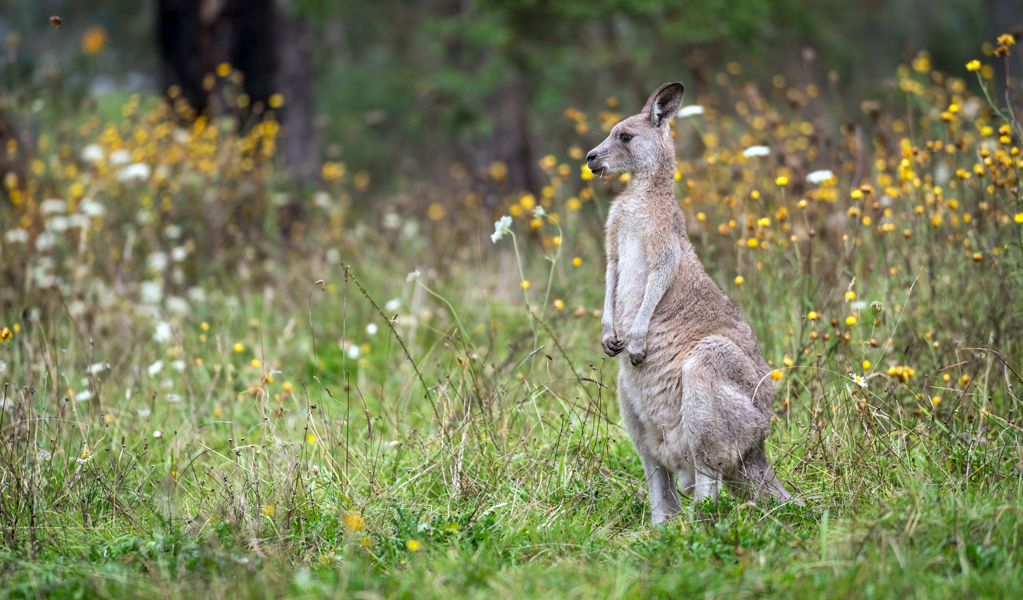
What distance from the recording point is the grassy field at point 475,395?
2.89 metres

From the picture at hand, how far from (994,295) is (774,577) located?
262 cm

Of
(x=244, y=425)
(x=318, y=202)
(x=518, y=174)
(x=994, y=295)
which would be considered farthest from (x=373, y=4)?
(x=994, y=295)

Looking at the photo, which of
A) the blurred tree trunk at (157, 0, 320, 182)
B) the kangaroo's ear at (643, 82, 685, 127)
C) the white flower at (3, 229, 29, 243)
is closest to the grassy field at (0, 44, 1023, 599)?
the white flower at (3, 229, 29, 243)

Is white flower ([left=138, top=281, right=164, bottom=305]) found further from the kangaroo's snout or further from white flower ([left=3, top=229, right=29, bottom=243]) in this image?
the kangaroo's snout

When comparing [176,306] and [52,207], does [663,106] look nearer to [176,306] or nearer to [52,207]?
[176,306]

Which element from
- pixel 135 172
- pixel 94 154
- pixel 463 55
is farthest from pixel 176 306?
pixel 463 55

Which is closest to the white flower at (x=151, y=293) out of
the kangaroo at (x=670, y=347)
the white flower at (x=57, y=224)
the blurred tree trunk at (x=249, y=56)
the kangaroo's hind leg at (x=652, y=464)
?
the white flower at (x=57, y=224)

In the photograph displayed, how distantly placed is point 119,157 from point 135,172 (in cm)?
55

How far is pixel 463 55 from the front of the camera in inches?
529

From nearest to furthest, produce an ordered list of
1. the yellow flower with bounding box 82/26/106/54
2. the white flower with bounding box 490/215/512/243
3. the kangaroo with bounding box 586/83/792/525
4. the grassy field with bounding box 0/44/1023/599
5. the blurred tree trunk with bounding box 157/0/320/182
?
1. the grassy field with bounding box 0/44/1023/599
2. the kangaroo with bounding box 586/83/792/525
3. the white flower with bounding box 490/215/512/243
4. the blurred tree trunk with bounding box 157/0/320/182
5. the yellow flower with bounding box 82/26/106/54

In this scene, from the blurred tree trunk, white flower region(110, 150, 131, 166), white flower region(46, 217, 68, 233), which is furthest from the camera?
the blurred tree trunk

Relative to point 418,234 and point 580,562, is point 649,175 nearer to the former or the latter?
point 580,562

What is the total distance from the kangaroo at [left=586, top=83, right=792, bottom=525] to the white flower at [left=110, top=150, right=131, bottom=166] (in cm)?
441

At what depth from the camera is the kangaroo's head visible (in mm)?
3615
